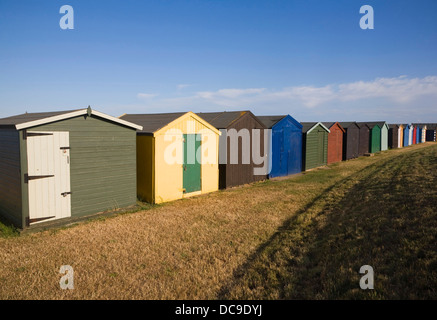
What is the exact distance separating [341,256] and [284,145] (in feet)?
43.1

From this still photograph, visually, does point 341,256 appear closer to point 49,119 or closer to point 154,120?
point 49,119

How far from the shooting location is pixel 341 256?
249 inches

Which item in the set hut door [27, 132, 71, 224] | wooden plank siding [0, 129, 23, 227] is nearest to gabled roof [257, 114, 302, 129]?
hut door [27, 132, 71, 224]

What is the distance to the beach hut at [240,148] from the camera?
15.0 meters

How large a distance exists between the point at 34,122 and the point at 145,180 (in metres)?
4.54

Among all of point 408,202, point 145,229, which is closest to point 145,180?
point 145,229

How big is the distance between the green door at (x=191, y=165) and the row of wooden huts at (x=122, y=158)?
0.14 ft

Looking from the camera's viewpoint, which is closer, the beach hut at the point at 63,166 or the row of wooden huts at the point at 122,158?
the beach hut at the point at 63,166

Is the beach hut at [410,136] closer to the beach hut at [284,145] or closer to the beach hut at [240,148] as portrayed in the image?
the beach hut at [284,145]

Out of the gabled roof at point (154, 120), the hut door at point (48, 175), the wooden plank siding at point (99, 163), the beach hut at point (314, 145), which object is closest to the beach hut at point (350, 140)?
the beach hut at point (314, 145)

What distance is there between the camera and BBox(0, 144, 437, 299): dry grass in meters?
5.43

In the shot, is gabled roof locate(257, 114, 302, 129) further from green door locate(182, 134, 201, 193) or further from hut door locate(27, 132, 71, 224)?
hut door locate(27, 132, 71, 224)
